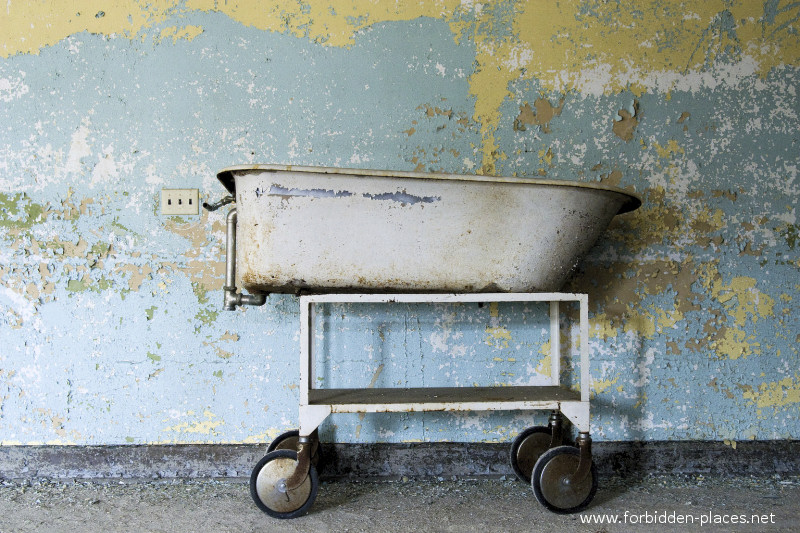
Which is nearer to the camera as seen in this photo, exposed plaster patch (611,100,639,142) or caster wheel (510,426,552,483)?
caster wheel (510,426,552,483)

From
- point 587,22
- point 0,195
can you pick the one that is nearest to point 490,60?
point 587,22

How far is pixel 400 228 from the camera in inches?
60.8

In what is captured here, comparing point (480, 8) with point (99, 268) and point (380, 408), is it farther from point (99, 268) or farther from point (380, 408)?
point (99, 268)

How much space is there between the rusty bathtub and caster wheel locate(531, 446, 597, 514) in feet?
1.62

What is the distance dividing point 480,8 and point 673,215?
101 cm

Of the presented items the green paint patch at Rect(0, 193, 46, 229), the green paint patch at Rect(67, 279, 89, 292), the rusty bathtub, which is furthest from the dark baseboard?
the green paint patch at Rect(0, 193, 46, 229)

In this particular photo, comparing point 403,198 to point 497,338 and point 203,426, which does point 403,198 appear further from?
point 203,426

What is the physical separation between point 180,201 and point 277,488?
1.02m

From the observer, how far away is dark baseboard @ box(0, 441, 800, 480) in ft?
6.21

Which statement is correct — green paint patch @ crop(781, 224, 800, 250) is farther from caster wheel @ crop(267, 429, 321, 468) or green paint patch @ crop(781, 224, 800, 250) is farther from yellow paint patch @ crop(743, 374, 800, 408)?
caster wheel @ crop(267, 429, 321, 468)

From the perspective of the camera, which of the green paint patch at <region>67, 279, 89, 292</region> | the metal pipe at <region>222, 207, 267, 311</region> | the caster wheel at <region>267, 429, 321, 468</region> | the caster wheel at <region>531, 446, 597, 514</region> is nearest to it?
the caster wheel at <region>531, 446, 597, 514</region>

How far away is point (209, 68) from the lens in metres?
A: 1.96

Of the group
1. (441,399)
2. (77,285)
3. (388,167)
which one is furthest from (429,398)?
(77,285)

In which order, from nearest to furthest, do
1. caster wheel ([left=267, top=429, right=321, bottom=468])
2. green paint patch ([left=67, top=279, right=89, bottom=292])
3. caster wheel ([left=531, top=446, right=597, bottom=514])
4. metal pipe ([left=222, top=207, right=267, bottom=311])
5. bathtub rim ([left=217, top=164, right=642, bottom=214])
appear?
bathtub rim ([left=217, top=164, right=642, bottom=214]) → caster wheel ([left=531, top=446, right=597, bottom=514]) → metal pipe ([left=222, top=207, right=267, bottom=311]) → caster wheel ([left=267, top=429, right=321, bottom=468]) → green paint patch ([left=67, top=279, right=89, bottom=292])
